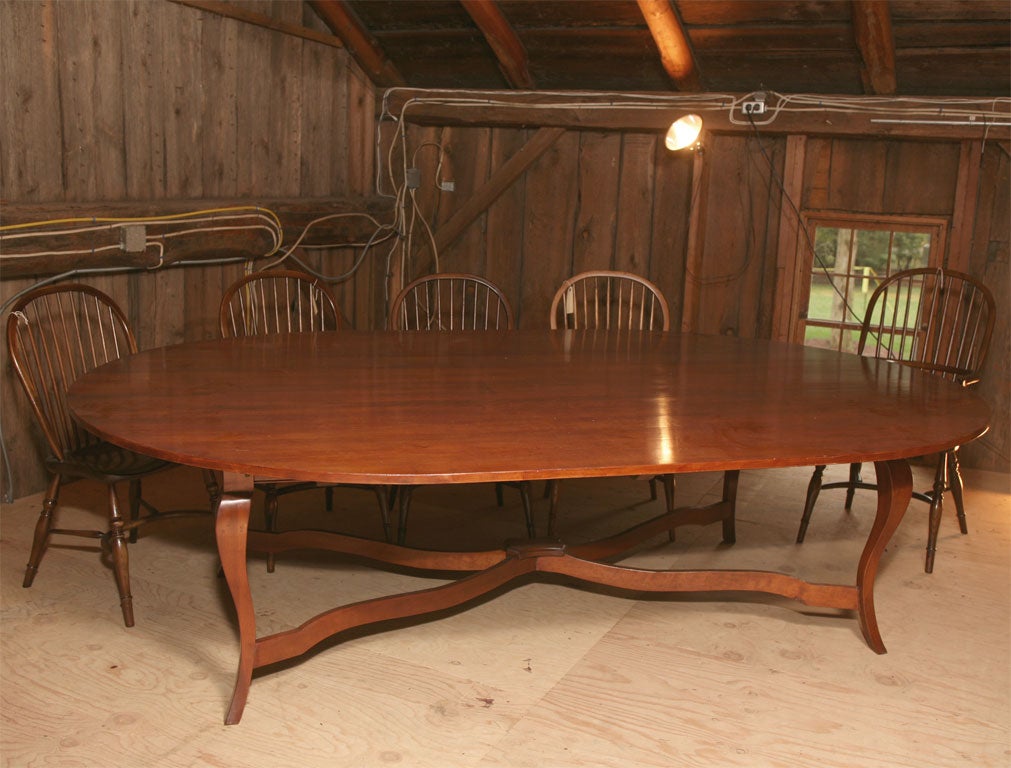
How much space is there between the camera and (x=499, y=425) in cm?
238

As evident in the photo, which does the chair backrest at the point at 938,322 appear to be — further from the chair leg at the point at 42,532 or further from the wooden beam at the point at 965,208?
the chair leg at the point at 42,532

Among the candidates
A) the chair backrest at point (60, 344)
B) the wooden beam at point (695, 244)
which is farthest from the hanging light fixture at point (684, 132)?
the chair backrest at point (60, 344)

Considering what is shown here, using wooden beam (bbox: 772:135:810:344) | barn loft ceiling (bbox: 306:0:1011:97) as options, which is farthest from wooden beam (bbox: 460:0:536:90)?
wooden beam (bbox: 772:135:810:344)

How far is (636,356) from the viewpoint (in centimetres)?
327

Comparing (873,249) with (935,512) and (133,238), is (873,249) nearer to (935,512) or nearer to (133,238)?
(935,512)

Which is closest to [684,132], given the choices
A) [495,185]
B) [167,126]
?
[495,185]

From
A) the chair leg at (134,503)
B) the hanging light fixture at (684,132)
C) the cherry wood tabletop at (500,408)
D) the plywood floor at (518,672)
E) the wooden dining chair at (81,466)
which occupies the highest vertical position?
the hanging light fixture at (684,132)

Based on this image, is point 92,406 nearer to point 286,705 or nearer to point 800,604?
point 286,705

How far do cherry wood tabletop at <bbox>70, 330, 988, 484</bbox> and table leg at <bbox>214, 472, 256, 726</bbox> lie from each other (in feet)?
0.41

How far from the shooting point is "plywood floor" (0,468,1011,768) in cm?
226

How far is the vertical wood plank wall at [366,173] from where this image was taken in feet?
12.3

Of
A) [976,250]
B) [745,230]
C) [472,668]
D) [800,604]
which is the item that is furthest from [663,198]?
[472,668]

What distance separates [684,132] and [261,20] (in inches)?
73.5

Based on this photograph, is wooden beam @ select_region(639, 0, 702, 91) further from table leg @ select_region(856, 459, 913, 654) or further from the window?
table leg @ select_region(856, 459, 913, 654)
